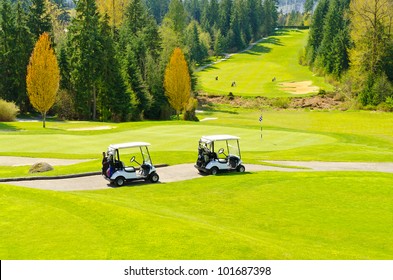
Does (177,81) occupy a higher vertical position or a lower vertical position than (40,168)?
higher

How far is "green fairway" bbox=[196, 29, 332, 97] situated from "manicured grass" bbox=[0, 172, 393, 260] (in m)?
76.4

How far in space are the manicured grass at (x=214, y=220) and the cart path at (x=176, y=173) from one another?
1442 millimetres

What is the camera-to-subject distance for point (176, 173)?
1043 inches

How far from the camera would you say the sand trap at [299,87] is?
3964 inches

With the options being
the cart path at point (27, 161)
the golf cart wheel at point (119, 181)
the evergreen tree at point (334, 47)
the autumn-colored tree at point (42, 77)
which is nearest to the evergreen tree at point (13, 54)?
the autumn-colored tree at point (42, 77)

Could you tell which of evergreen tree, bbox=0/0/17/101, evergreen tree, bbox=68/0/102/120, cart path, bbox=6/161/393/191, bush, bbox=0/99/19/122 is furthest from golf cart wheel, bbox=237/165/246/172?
evergreen tree, bbox=0/0/17/101

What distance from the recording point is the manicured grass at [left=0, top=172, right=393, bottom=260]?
1206 centimetres

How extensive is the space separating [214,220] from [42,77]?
41.0 meters

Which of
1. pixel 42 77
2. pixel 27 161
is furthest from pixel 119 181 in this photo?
pixel 42 77

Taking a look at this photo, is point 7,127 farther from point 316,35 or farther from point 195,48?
point 316,35

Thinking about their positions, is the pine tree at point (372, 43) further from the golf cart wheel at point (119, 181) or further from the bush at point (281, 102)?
the golf cart wheel at point (119, 181)

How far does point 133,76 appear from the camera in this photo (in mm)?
70875

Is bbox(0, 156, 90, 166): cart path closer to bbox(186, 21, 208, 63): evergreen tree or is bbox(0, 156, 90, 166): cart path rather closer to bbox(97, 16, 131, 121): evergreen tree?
bbox(97, 16, 131, 121): evergreen tree
